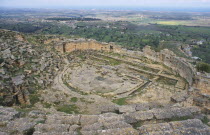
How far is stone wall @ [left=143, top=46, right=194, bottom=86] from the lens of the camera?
21.3 metres

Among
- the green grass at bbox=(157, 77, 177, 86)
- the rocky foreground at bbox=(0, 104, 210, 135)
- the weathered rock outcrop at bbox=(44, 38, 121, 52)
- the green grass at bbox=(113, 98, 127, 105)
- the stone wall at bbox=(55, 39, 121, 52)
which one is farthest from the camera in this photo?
the stone wall at bbox=(55, 39, 121, 52)

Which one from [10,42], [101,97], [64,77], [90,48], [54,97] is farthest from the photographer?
[90,48]

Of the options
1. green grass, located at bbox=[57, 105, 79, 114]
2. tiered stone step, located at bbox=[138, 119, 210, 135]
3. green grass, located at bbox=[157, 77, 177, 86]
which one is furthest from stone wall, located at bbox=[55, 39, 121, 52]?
tiered stone step, located at bbox=[138, 119, 210, 135]

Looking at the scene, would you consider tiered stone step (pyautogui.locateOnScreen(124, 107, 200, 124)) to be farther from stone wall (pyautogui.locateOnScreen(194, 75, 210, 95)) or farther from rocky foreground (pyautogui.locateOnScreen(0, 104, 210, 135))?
stone wall (pyautogui.locateOnScreen(194, 75, 210, 95))

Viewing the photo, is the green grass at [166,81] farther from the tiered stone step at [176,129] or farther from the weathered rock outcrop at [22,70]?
the weathered rock outcrop at [22,70]

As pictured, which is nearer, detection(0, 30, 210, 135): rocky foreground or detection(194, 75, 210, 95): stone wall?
detection(0, 30, 210, 135): rocky foreground

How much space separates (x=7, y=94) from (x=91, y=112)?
282 inches

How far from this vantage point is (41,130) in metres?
8.16

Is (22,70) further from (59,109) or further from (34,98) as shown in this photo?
(59,109)

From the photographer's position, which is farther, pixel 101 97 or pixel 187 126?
pixel 101 97

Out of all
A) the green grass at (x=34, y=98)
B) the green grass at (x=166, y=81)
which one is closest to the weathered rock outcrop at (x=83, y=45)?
the green grass at (x=166, y=81)

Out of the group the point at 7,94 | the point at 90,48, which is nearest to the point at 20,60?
the point at 7,94

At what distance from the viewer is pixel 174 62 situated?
25484mm

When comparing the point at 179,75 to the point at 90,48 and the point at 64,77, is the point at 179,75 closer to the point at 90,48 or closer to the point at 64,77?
the point at 64,77
